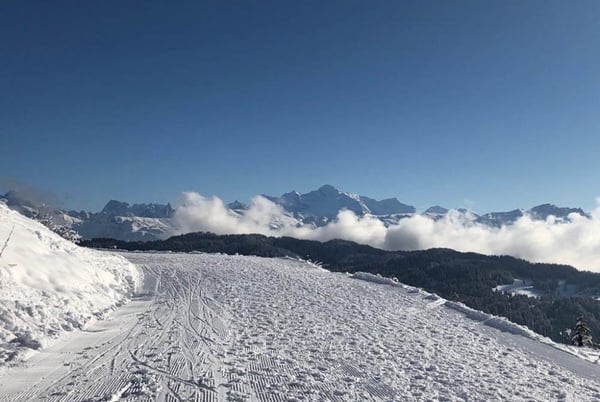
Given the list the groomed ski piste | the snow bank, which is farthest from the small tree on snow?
the snow bank

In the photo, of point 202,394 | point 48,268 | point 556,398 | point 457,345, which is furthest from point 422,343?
point 48,268

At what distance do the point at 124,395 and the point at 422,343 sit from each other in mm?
9340

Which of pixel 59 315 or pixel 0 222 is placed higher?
pixel 0 222

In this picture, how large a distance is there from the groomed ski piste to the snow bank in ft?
0.72

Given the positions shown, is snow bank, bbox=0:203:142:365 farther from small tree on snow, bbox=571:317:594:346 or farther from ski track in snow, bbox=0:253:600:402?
small tree on snow, bbox=571:317:594:346

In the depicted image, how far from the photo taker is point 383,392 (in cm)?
883

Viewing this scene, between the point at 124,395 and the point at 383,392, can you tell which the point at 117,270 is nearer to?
the point at 124,395

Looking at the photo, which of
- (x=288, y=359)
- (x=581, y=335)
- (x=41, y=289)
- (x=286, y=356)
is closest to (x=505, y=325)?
(x=286, y=356)

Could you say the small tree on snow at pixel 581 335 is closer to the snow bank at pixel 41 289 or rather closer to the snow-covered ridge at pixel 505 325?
the snow-covered ridge at pixel 505 325

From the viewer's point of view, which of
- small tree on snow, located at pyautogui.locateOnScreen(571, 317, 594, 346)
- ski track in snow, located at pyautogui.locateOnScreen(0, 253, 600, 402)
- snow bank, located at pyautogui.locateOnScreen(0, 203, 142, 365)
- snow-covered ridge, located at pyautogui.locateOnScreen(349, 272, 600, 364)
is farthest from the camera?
small tree on snow, located at pyautogui.locateOnScreen(571, 317, 594, 346)

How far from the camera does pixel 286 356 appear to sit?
431 inches

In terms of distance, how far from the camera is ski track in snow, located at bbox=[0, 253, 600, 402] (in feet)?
27.3

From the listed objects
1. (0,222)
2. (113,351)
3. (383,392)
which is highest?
(0,222)

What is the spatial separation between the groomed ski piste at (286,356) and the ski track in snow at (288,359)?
0.04 meters
